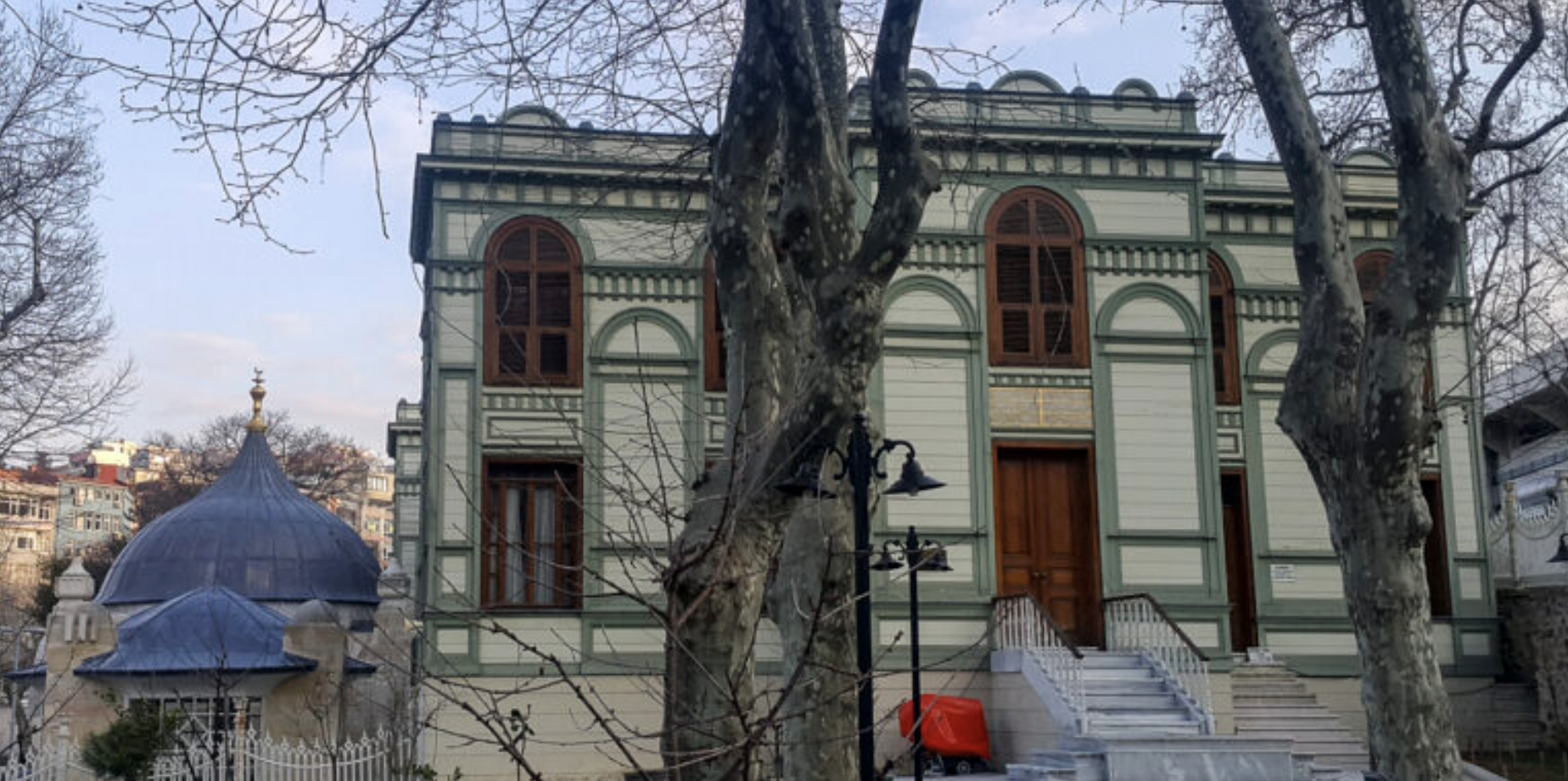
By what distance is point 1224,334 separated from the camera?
23.8m

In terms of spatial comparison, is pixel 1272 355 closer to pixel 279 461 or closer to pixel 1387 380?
pixel 1387 380

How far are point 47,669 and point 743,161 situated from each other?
66.7 ft

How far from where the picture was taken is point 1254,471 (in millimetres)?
23219

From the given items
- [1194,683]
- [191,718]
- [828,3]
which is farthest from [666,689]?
[1194,683]

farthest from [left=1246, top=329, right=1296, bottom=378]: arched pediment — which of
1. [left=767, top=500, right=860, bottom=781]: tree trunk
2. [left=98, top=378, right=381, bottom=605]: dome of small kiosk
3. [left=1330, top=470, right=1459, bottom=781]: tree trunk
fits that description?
[left=98, top=378, right=381, bottom=605]: dome of small kiosk

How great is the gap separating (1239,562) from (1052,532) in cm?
328

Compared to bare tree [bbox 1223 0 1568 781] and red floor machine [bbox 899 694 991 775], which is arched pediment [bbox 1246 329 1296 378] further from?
bare tree [bbox 1223 0 1568 781]

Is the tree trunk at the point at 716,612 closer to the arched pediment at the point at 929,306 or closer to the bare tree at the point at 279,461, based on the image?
the arched pediment at the point at 929,306

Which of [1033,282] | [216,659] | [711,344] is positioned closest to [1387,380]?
[1033,282]

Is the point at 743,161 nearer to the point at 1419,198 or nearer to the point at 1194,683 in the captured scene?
the point at 1419,198

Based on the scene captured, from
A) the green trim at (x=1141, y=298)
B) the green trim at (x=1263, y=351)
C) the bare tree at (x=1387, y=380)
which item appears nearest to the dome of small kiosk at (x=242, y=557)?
the green trim at (x=1141, y=298)

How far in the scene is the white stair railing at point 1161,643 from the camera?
747 inches

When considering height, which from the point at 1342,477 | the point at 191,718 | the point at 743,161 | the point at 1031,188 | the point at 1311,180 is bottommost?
the point at 191,718

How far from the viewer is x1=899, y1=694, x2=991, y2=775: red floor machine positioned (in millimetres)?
19656
